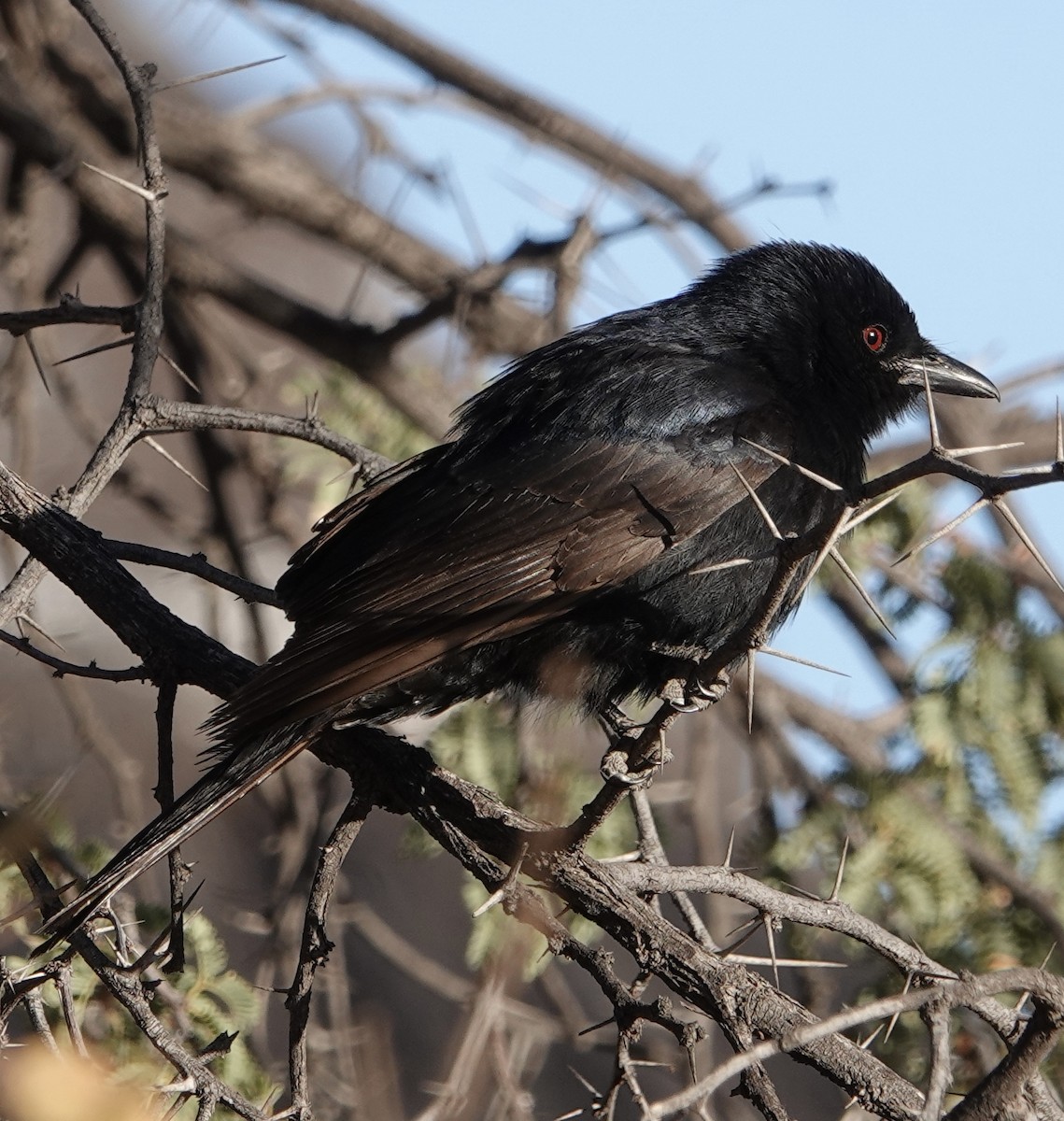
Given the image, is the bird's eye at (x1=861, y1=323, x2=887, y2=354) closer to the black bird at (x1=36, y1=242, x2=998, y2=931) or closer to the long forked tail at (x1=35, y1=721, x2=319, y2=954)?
the black bird at (x1=36, y1=242, x2=998, y2=931)

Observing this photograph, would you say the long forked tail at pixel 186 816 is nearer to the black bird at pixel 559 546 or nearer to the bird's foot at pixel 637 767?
the black bird at pixel 559 546

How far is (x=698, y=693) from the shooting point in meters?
2.79

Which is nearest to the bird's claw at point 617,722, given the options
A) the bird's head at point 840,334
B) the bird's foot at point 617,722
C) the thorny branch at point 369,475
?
the bird's foot at point 617,722

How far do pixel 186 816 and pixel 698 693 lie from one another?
113 centimetres

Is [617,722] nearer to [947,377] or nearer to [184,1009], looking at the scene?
[184,1009]

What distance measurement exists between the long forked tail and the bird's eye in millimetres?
2254

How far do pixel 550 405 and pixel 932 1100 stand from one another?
2326 mm

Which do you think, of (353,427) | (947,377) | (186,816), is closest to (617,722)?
(186,816)

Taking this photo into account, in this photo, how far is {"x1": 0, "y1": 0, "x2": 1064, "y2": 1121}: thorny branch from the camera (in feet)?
8.69

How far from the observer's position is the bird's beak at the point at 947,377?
4.49m

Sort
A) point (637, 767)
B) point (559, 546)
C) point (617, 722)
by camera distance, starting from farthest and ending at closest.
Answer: point (617, 722) < point (559, 546) < point (637, 767)

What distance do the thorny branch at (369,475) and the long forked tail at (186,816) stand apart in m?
0.05

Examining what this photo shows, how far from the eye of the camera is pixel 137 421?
336 cm

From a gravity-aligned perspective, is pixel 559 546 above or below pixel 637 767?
above
